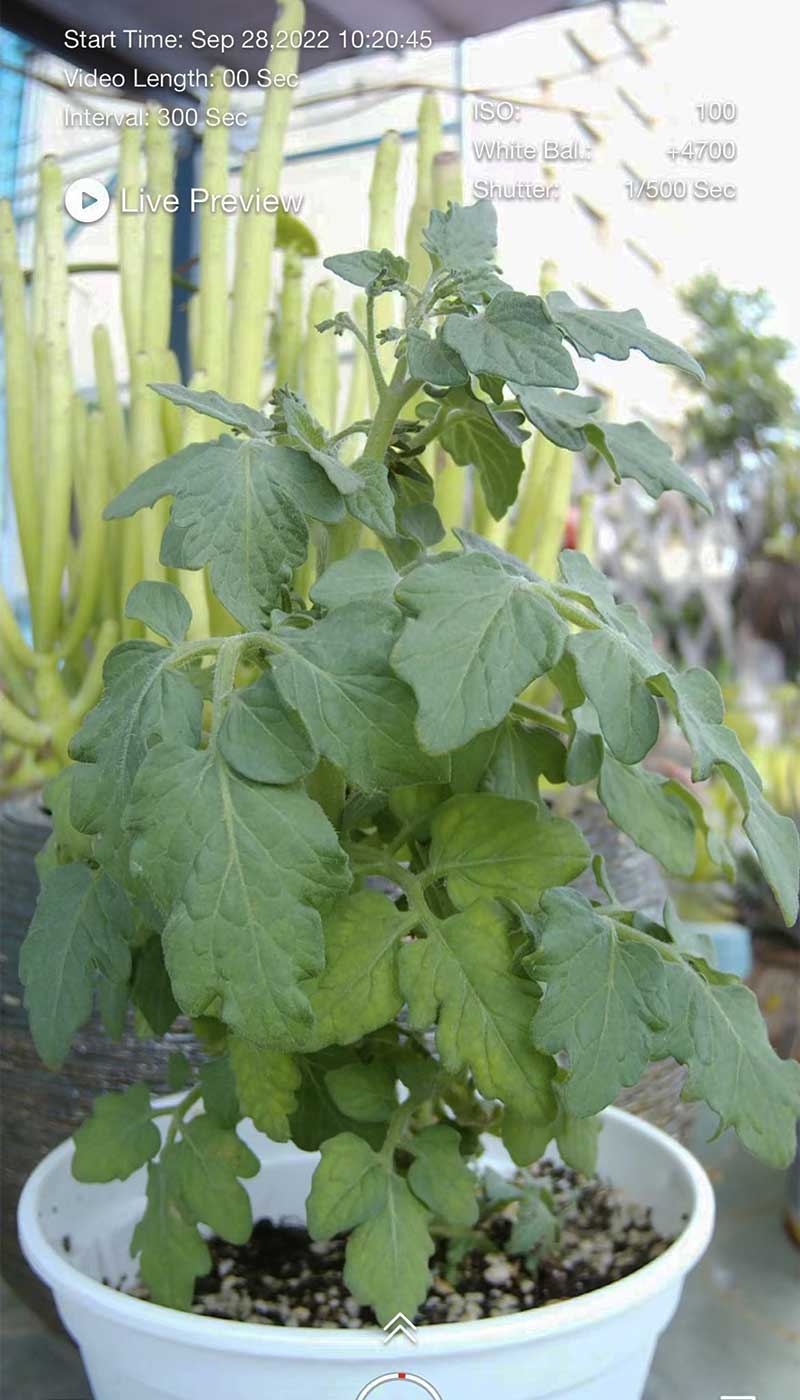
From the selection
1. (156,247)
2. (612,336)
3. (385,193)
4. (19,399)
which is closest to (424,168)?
(385,193)

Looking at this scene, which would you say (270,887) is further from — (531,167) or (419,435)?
(531,167)

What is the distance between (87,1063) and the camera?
0.56m

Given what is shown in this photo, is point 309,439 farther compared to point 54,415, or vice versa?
point 54,415

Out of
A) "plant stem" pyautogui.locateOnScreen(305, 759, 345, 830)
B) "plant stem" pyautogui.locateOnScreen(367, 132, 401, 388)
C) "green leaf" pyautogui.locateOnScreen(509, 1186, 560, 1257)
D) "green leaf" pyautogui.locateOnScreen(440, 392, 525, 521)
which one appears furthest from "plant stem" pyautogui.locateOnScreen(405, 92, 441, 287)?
"green leaf" pyautogui.locateOnScreen(509, 1186, 560, 1257)

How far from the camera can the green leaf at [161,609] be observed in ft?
1.08

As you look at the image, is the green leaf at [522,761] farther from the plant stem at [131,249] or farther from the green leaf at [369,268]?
the plant stem at [131,249]

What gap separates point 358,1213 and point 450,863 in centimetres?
10

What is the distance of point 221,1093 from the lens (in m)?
0.37

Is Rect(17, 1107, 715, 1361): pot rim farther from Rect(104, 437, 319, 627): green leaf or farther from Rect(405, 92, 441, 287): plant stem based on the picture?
Rect(405, 92, 441, 287): plant stem

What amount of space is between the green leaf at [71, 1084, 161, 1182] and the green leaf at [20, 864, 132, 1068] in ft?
0.18

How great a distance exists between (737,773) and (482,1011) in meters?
0.09

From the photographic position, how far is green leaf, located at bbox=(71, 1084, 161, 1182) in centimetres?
38

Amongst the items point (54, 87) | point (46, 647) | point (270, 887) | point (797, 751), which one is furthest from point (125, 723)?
point (797, 751)

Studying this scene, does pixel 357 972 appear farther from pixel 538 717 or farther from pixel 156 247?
pixel 156 247
